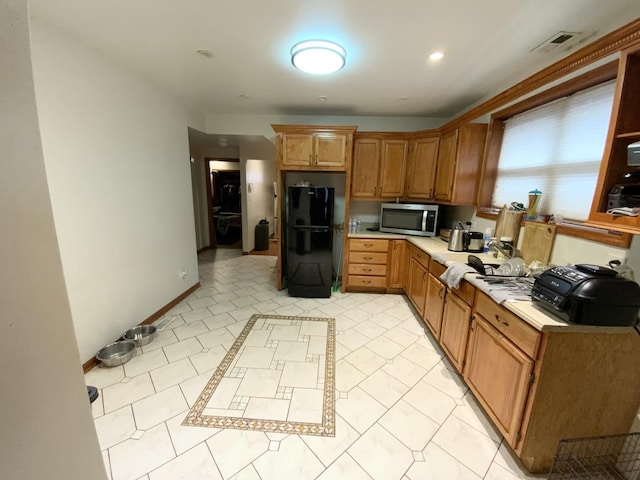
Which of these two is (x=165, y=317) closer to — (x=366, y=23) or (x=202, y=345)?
(x=202, y=345)

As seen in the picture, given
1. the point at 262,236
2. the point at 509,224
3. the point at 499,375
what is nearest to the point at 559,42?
the point at 509,224

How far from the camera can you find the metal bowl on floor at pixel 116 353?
6.82 ft

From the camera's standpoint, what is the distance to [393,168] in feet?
11.7

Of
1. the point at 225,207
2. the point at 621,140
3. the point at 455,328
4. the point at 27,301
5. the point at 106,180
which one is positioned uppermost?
the point at 621,140

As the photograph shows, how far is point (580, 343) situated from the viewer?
1243 mm

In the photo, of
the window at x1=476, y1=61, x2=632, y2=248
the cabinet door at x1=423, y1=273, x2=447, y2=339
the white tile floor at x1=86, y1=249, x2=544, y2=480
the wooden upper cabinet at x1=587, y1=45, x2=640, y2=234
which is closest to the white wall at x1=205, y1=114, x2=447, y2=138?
the window at x1=476, y1=61, x2=632, y2=248

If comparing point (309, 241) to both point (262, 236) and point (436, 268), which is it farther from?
point (262, 236)

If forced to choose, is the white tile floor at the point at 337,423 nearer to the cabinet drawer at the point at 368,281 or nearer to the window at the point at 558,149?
the cabinet drawer at the point at 368,281

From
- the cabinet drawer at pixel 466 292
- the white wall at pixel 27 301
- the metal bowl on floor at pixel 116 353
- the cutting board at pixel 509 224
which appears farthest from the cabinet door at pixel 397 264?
the white wall at pixel 27 301

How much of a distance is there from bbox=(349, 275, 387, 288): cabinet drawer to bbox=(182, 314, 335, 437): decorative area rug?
1.03 meters

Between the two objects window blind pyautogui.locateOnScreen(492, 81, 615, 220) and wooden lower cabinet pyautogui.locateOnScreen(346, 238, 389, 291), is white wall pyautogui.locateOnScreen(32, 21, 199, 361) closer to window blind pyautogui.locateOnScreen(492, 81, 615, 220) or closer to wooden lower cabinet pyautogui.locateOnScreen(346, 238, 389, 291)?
wooden lower cabinet pyautogui.locateOnScreen(346, 238, 389, 291)

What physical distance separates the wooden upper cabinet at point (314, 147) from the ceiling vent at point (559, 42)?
1.83 m

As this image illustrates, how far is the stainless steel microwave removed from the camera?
3.36 metres

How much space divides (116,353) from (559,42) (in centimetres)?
423
